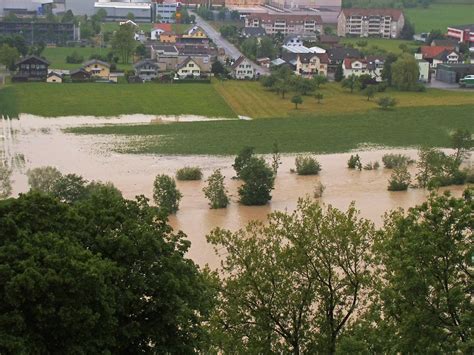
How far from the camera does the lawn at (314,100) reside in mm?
11758

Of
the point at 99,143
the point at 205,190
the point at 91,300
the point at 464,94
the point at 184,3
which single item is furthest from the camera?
the point at 184,3

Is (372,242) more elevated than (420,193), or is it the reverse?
(372,242)

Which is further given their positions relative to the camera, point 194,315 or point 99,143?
point 99,143

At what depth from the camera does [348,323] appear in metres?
3.36

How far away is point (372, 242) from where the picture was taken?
3.51m

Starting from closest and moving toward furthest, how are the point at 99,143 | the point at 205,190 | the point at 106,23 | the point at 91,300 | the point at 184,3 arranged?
the point at 91,300, the point at 205,190, the point at 99,143, the point at 106,23, the point at 184,3

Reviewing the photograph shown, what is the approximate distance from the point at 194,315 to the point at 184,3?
21.7m

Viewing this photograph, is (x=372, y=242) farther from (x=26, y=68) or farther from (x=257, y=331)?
(x=26, y=68)

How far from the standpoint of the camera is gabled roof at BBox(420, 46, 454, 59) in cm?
1620

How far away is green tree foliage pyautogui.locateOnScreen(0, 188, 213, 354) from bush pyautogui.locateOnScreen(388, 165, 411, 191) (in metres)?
4.91

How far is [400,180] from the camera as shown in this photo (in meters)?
8.23

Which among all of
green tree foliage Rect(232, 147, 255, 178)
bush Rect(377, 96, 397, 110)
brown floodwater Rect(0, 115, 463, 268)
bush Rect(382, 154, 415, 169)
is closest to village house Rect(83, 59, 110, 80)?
brown floodwater Rect(0, 115, 463, 268)

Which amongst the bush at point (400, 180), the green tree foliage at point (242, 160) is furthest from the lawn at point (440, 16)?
the green tree foliage at point (242, 160)

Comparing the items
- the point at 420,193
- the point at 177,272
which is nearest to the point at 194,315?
the point at 177,272
